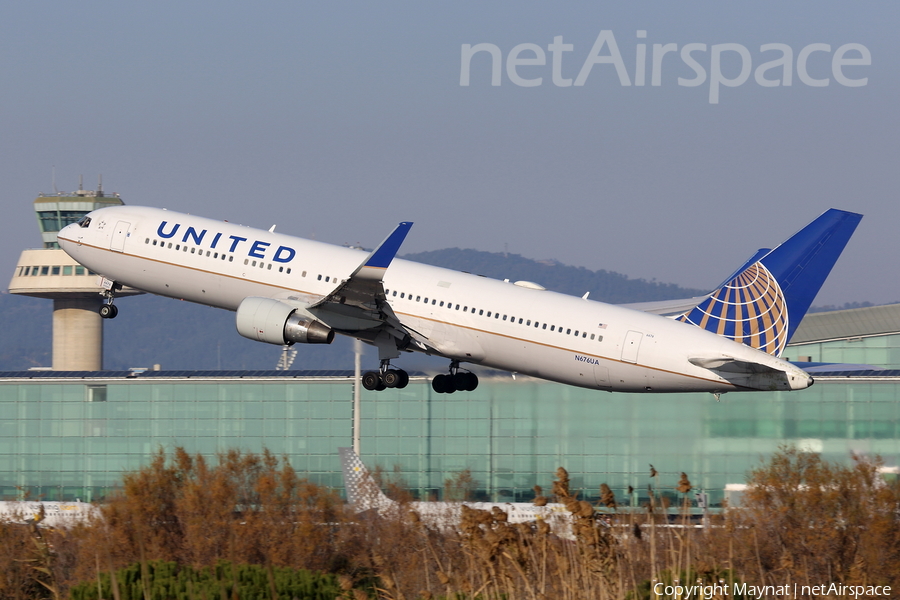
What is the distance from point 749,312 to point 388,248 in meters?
12.4

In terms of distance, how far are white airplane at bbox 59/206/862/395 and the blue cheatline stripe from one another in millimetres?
44

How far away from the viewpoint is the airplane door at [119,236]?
44719mm

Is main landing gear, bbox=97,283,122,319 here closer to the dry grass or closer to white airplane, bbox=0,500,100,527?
the dry grass

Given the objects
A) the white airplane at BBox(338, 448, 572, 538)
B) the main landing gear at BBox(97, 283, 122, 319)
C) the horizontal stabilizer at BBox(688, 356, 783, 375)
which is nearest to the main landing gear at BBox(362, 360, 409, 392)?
the horizontal stabilizer at BBox(688, 356, 783, 375)

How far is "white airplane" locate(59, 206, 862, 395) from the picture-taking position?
3731cm

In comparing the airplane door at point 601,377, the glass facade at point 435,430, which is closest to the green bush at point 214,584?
the airplane door at point 601,377

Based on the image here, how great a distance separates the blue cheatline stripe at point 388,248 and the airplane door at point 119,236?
41.4ft

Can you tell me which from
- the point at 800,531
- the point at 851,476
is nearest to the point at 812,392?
the point at 851,476

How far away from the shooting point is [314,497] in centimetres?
5653

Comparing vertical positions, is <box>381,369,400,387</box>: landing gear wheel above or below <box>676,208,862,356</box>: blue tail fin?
below

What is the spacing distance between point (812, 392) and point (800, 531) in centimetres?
2365

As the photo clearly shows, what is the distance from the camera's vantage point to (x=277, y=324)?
39.7 m

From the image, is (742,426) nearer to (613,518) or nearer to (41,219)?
(613,518)

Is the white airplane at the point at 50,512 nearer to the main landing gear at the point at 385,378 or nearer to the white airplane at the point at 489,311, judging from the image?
the white airplane at the point at 489,311
